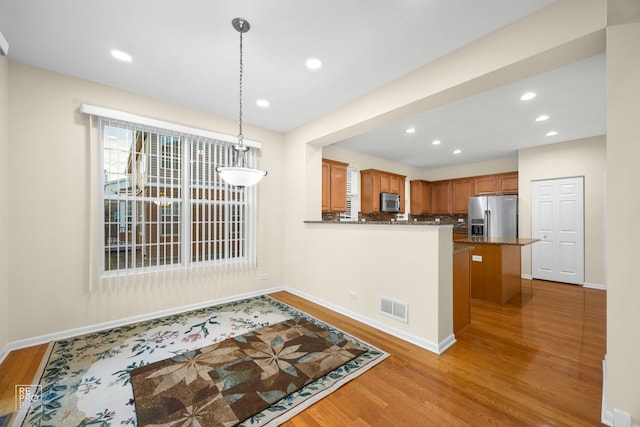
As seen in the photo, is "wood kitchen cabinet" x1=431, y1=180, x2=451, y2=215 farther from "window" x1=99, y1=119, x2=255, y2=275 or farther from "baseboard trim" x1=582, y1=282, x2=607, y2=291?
"window" x1=99, y1=119, x2=255, y2=275

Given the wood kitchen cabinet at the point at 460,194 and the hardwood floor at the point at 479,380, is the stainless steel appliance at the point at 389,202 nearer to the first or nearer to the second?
the wood kitchen cabinet at the point at 460,194

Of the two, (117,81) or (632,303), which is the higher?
(117,81)

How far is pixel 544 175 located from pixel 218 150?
20.8 feet

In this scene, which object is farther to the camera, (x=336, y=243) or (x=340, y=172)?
(x=340, y=172)

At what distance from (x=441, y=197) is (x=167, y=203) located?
6844 mm

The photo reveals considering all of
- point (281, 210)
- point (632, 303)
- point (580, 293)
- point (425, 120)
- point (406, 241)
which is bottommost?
point (580, 293)

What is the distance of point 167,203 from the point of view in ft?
10.9

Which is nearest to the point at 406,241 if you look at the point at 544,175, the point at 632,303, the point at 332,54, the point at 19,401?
the point at 632,303

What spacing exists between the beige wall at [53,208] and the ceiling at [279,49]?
0.71ft

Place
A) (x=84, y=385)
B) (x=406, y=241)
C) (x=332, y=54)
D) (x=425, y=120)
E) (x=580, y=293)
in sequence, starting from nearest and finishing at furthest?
(x=84, y=385), (x=332, y=54), (x=406, y=241), (x=425, y=120), (x=580, y=293)

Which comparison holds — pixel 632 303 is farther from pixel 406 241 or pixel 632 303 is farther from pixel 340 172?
pixel 340 172

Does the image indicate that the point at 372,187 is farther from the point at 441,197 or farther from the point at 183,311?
the point at 183,311

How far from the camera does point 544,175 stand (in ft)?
17.0

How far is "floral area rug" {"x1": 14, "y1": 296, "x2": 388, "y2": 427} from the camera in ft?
5.35
